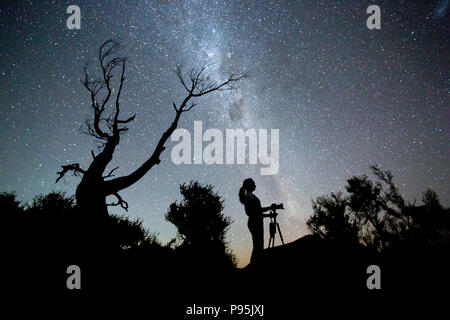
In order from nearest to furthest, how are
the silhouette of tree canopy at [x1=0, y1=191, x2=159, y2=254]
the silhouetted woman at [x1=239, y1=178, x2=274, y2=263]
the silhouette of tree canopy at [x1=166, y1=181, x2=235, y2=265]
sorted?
the silhouetted woman at [x1=239, y1=178, x2=274, y2=263], the silhouette of tree canopy at [x1=0, y1=191, x2=159, y2=254], the silhouette of tree canopy at [x1=166, y1=181, x2=235, y2=265]

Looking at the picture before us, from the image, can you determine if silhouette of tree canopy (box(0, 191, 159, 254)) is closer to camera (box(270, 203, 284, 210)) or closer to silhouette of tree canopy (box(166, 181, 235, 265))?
camera (box(270, 203, 284, 210))

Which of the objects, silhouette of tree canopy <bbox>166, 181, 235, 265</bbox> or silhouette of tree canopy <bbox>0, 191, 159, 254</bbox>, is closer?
silhouette of tree canopy <bbox>0, 191, 159, 254</bbox>

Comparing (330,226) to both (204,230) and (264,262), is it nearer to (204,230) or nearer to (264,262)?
(204,230)

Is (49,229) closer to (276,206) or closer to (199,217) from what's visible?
(276,206)

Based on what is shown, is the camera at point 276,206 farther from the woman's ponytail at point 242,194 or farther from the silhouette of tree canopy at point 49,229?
the silhouette of tree canopy at point 49,229

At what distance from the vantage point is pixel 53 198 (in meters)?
14.8

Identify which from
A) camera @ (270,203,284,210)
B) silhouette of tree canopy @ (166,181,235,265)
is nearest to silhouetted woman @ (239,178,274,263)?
camera @ (270,203,284,210)

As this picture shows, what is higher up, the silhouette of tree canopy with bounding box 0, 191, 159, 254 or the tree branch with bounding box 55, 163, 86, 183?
the tree branch with bounding box 55, 163, 86, 183

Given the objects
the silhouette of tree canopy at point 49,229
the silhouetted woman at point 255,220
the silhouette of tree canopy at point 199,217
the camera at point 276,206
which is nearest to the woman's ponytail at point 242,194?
the silhouetted woman at point 255,220

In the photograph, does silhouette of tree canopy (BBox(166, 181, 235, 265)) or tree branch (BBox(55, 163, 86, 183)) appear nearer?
tree branch (BBox(55, 163, 86, 183))

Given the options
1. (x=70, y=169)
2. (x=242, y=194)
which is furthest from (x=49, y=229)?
(x=242, y=194)

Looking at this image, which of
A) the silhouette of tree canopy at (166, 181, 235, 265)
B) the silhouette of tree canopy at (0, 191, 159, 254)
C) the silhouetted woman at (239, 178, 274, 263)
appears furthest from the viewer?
the silhouette of tree canopy at (166, 181, 235, 265)

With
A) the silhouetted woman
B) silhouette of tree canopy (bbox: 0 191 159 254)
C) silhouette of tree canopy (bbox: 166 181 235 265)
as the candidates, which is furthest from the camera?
silhouette of tree canopy (bbox: 166 181 235 265)

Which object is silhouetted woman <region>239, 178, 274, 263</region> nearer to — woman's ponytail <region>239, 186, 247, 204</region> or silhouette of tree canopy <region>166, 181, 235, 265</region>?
woman's ponytail <region>239, 186, 247, 204</region>
